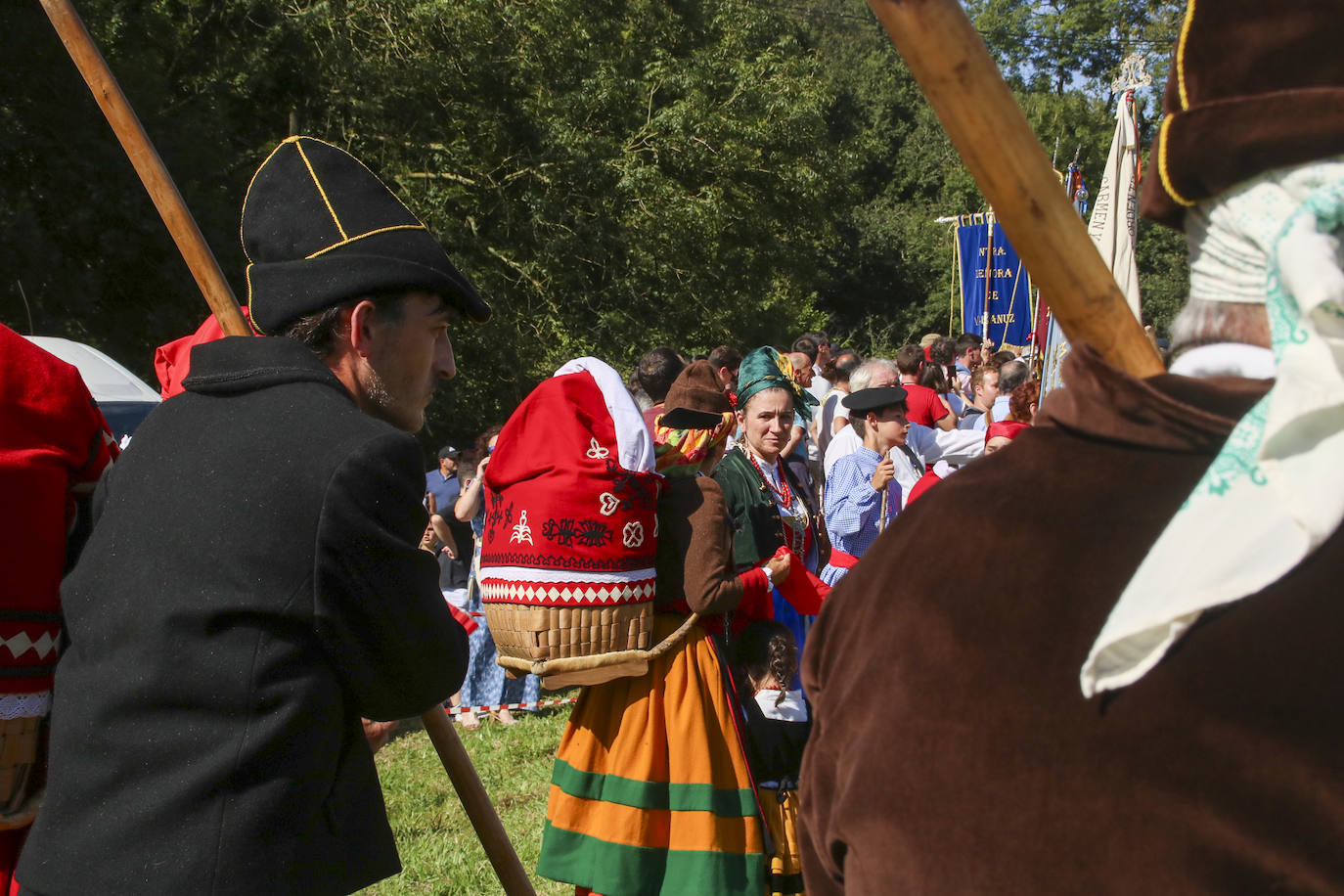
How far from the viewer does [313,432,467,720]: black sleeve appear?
1.75m

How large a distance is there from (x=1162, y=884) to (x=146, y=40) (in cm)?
1438

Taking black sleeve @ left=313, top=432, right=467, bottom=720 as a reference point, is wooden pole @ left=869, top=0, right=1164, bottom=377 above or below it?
above

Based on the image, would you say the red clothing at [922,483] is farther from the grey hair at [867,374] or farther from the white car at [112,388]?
the white car at [112,388]

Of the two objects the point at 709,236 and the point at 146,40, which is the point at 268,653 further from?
the point at 709,236

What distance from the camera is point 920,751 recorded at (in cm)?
121


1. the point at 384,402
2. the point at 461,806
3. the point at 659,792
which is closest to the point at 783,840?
the point at 659,792

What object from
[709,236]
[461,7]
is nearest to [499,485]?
[461,7]

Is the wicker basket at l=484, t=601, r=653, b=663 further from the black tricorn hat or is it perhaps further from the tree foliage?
the tree foliage

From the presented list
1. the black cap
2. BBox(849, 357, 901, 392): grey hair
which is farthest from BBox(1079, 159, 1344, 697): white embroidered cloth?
BBox(849, 357, 901, 392): grey hair

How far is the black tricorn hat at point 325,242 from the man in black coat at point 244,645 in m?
0.12

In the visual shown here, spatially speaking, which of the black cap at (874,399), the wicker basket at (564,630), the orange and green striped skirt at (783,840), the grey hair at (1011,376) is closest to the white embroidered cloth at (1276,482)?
the wicker basket at (564,630)

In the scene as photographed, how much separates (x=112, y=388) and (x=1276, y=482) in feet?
21.5

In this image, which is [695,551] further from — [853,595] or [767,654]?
[853,595]

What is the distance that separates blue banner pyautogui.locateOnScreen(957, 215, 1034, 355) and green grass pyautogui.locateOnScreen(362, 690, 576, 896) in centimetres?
1063
